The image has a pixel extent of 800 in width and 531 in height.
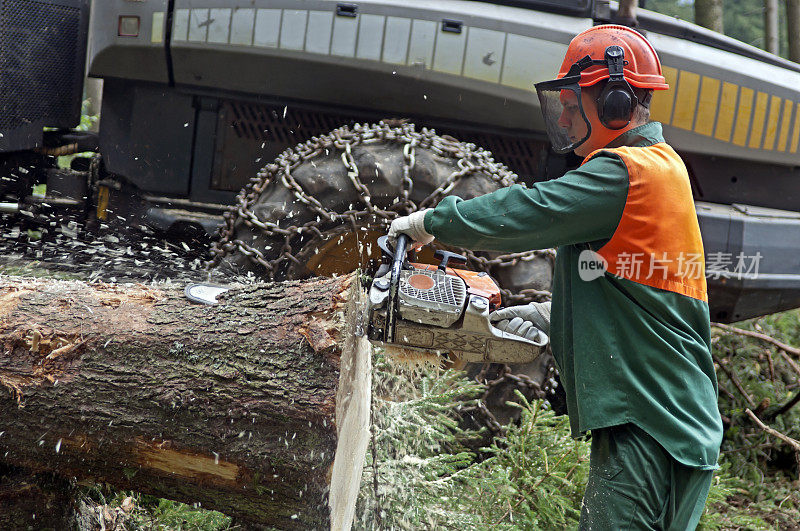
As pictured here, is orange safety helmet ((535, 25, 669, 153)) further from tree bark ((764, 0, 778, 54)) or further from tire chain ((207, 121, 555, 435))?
tree bark ((764, 0, 778, 54))

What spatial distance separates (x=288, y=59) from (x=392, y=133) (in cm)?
74

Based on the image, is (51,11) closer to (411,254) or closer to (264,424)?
(411,254)

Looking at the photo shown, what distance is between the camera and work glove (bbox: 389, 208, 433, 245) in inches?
88.1

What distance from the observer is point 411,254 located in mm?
2654

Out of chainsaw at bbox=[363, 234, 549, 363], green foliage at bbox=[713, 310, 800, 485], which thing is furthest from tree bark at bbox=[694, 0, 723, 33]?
chainsaw at bbox=[363, 234, 549, 363]

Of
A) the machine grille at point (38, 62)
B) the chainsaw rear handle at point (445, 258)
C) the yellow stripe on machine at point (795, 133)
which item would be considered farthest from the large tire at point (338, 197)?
the yellow stripe on machine at point (795, 133)

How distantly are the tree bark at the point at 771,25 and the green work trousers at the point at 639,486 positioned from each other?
6218 mm

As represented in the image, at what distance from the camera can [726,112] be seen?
3.88m

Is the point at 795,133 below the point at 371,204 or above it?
above

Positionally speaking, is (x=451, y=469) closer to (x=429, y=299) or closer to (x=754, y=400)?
(x=429, y=299)

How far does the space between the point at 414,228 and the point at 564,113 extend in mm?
605

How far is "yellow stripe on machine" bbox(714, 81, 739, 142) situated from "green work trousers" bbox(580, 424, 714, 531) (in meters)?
2.48

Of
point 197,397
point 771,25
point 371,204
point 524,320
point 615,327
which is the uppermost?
point 771,25

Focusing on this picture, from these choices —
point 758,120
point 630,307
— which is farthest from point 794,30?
point 630,307
